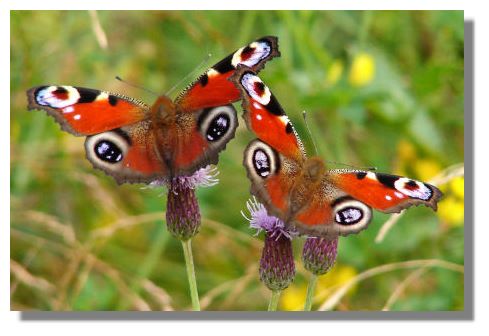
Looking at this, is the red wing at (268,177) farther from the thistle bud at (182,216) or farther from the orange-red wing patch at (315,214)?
the thistle bud at (182,216)

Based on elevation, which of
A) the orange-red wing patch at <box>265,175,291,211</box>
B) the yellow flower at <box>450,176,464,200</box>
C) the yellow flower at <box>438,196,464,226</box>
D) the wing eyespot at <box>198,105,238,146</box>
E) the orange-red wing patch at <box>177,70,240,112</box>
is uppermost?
the yellow flower at <box>438,196,464,226</box>

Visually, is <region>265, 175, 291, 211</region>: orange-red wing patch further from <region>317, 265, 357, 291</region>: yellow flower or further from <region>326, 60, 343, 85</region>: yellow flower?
<region>326, 60, 343, 85</region>: yellow flower

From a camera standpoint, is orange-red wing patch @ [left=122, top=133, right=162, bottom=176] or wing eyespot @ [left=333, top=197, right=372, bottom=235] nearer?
wing eyespot @ [left=333, top=197, right=372, bottom=235]

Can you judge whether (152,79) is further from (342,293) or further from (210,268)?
(342,293)

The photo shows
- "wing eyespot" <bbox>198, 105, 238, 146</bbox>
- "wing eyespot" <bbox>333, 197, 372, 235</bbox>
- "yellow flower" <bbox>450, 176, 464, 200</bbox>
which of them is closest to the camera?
"wing eyespot" <bbox>333, 197, 372, 235</bbox>

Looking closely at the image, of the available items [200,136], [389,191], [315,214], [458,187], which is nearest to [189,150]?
[200,136]

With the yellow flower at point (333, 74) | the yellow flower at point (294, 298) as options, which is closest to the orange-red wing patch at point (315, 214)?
the yellow flower at point (294, 298)

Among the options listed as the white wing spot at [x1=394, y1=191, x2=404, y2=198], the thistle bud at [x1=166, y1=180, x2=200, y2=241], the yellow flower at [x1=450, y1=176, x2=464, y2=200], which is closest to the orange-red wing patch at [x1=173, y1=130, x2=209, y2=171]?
the thistle bud at [x1=166, y1=180, x2=200, y2=241]
